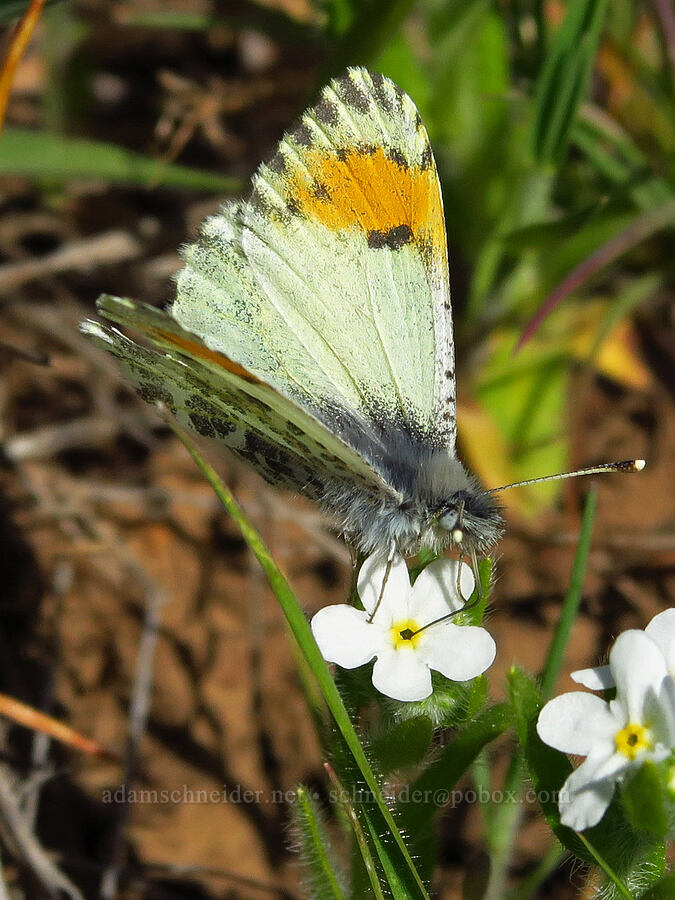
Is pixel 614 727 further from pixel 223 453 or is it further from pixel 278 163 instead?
pixel 278 163

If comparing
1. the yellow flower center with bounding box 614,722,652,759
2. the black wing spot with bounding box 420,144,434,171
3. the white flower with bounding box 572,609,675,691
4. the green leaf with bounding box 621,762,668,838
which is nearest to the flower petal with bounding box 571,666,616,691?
the white flower with bounding box 572,609,675,691

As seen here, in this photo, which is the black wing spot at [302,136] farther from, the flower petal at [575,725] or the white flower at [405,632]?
the flower petal at [575,725]

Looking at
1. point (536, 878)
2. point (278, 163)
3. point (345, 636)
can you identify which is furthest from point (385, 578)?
point (278, 163)

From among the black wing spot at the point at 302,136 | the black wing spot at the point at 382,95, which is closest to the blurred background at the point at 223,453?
the black wing spot at the point at 382,95

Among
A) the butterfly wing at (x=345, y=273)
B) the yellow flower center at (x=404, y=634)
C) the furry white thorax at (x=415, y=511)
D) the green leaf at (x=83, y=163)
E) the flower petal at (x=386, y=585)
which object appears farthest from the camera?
the green leaf at (x=83, y=163)

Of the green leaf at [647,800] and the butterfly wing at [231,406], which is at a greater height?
the butterfly wing at [231,406]

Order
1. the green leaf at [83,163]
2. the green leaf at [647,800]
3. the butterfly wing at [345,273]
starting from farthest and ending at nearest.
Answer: the green leaf at [83,163] < the butterfly wing at [345,273] < the green leaf at [647,800]

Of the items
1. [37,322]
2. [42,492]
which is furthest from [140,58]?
[42,492]

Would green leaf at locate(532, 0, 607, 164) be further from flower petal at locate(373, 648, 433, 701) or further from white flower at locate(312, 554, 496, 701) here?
flower petal at locate(373, 648, 433, 701)

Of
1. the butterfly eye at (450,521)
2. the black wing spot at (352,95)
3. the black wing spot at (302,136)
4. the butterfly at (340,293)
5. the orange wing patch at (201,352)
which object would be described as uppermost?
the black wing spot at (352,95)
